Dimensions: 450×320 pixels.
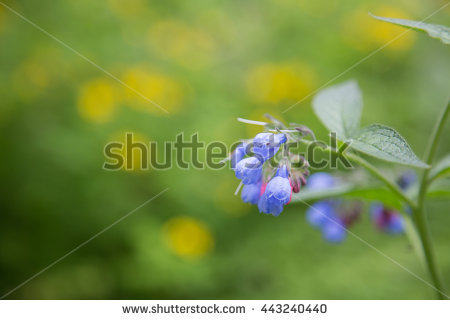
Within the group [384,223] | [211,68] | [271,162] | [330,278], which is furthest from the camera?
[211,68]

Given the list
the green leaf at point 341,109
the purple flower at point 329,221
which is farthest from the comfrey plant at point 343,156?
the purple flower at point 329,221

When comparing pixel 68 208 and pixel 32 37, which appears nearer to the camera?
pixel 68 208

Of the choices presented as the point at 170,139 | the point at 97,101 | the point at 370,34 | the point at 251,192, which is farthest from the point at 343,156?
the point at 370,34

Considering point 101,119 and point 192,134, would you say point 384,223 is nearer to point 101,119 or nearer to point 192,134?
point 192,134

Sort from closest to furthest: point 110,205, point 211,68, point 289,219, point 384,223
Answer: point 384,223 → point 110,205 → point 289,219 → point 211,68

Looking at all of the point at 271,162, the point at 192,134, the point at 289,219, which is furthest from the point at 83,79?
the point at 271,162

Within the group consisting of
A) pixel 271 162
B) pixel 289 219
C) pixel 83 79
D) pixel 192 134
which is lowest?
pixel 271 162

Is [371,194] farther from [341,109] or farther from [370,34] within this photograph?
[370,34]
